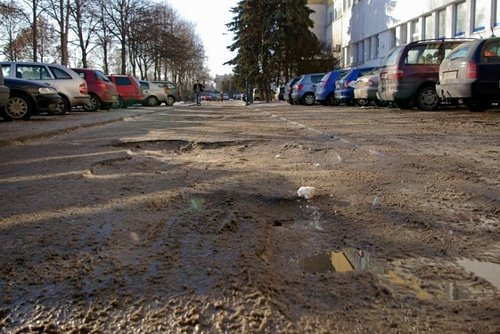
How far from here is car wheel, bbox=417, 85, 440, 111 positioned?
13875mm

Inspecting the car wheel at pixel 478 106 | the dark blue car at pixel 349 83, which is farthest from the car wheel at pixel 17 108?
the dark blue car at pixel 349 83

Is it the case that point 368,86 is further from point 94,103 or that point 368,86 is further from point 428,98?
point 94,103

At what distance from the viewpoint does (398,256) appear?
100 inches

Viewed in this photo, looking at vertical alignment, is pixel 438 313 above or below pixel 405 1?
below

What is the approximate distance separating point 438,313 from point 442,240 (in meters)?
0.96

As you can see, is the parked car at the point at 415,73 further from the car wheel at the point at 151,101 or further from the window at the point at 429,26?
the car wheel at the point at 151,101

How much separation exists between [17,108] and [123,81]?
1439 cm

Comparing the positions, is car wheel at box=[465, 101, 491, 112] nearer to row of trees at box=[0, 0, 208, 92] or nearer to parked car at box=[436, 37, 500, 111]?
parked car at box=[436, 37, 500, 111]

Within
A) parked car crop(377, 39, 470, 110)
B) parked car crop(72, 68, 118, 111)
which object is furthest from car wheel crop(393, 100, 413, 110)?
parked car crop(72, 68, 118, 111)

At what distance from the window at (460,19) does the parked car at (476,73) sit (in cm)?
1174

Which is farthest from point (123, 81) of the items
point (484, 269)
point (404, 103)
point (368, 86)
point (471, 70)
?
point (484, 269)

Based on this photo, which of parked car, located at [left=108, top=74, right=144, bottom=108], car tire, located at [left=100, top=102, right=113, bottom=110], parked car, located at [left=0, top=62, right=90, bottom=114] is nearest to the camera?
parked car, located at [left=0, top=62, right=90, bottom=114]

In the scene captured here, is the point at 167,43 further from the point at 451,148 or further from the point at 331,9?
the point at 451,148

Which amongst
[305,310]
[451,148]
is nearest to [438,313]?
[305,310]
